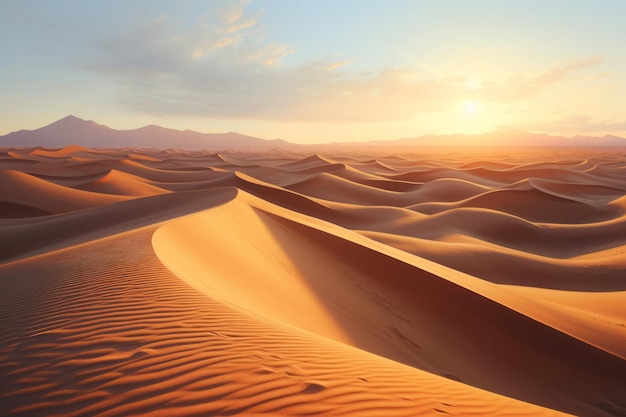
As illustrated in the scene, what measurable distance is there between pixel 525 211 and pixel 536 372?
62.2ft

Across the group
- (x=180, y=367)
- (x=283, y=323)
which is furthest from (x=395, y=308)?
(x=180, y=367)

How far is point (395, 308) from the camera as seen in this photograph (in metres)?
6.61

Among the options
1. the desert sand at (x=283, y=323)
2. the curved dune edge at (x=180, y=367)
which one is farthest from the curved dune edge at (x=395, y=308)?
the curved dune edge at (x=180, y=367)

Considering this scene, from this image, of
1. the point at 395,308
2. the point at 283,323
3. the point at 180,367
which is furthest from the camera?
the point at 395,308

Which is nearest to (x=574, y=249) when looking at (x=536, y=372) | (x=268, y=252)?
(x=536, y=372)

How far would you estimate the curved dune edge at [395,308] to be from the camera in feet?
16.3

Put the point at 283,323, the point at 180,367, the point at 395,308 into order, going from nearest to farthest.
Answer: the point at 180,367, the point at 283,323, the point at 395,308

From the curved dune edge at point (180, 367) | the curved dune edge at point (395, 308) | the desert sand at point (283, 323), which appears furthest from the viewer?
the curved dune edge at point (395, 308)

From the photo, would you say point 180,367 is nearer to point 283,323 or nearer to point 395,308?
point 283,323

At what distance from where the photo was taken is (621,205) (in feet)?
70.0

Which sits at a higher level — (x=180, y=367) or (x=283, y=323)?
(x=180, y=367)

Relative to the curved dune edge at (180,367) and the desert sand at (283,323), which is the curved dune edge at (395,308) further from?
the curved dune edge at (180,367)

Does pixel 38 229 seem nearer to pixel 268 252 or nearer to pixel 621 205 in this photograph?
pixel 268 252

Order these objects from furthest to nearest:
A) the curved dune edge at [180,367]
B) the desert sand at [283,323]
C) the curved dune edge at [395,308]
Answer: the curved dune edge at [395,308] < the desert sand at [283,323] < the curved dune edge at [180,367]
